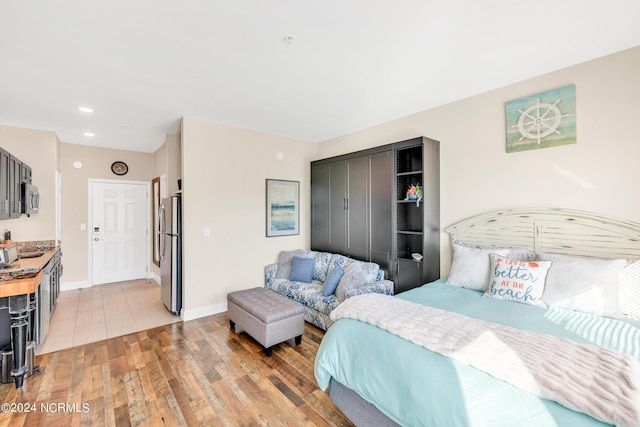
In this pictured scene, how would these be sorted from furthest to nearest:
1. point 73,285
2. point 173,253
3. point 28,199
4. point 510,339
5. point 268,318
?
point 73,285 → point 173,253 → point 28,199 → point 268,318 → point 510,339

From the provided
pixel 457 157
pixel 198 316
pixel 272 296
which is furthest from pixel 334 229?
pixel 198 316

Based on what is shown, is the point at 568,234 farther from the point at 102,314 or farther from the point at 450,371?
the point at 102,314

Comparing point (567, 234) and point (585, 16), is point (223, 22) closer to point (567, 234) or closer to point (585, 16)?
point (585, 16)

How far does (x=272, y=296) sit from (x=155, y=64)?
2.60m

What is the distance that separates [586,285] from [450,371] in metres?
1.47

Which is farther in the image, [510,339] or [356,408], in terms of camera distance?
[356,408]

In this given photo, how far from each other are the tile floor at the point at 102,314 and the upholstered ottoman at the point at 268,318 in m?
1.15

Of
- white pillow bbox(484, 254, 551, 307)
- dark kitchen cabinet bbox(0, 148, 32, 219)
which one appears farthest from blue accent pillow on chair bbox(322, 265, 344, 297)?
dark kitchen cabinet bbox(0, 148, 32, 219)

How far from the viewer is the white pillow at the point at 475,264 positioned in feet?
8.32

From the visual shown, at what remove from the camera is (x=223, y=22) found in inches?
72.2

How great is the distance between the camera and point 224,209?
4.02m

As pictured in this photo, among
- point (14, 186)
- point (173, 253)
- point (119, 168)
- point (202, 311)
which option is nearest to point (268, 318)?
point (202, 311)

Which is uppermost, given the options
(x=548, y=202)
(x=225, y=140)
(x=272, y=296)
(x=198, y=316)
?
(x=225, y=140)

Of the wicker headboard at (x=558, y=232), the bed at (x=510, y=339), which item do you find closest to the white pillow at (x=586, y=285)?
the bed at (x=510, y=339)
